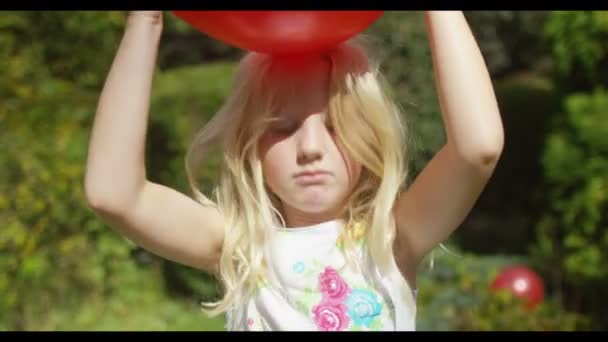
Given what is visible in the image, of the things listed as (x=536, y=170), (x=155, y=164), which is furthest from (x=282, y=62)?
(x=536, y=170)

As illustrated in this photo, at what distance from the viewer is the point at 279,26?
1.71 meters

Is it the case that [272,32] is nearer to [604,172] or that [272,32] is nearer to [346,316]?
[346,316]

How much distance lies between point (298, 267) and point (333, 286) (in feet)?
0.27

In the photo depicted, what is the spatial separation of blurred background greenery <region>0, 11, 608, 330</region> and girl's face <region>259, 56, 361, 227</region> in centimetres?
318

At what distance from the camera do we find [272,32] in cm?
172

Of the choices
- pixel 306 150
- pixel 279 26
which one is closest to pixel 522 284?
pixel 306 150

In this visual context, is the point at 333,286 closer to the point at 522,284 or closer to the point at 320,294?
the point at 320,294

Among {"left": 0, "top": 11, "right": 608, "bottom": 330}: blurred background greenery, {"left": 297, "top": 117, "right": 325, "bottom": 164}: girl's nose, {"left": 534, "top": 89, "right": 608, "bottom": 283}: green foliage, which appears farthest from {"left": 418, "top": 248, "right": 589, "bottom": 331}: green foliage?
{"left": 297, "top": 117, "right": 325, "bottom": 164}: girl's nose

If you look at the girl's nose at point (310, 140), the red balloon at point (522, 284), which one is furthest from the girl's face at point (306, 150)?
the red balloon at point (522, 284)

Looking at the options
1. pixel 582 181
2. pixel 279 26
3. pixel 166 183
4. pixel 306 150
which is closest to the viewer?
pixel 279 26

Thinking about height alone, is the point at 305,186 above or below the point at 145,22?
below

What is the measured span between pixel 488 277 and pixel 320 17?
4625 millimetres

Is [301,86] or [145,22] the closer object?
[145,22]

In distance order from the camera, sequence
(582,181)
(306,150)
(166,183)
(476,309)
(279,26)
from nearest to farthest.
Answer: (279,26) < (306,150) < (476,309) < (582,181) < (166,183)
